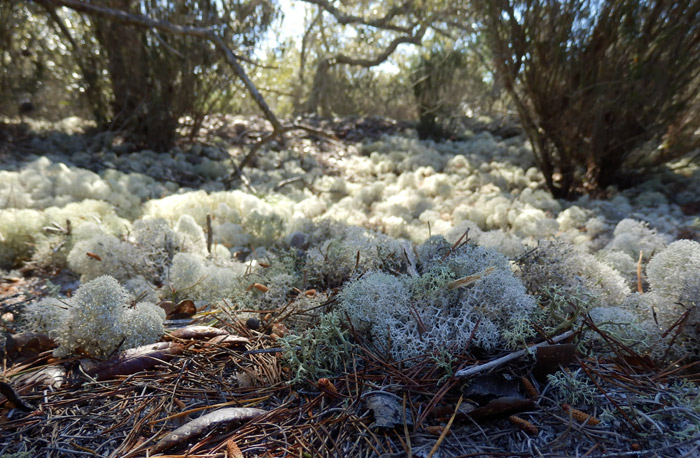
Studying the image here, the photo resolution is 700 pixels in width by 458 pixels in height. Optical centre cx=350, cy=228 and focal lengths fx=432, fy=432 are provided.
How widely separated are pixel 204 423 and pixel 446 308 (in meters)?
0.68

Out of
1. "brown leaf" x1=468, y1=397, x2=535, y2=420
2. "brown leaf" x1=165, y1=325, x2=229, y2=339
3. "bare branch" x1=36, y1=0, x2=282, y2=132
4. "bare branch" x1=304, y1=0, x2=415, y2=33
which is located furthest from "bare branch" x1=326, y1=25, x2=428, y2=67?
"brown leaf" x1=468, y1=397, x2=535, y2=420

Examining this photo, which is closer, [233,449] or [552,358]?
[233,449]

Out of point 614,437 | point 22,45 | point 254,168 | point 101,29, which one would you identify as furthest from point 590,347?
point 22,45

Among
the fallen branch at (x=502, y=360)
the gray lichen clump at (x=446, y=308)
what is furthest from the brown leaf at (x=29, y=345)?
the fallen branch at (x=502, y=360)

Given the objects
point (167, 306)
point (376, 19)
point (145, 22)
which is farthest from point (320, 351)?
point (376, 19)

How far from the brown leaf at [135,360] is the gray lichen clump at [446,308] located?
531 mm

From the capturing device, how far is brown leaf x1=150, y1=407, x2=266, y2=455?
0.95m

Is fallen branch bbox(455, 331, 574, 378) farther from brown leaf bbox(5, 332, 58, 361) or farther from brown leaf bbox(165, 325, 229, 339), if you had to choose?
brown leaf bbox(5, 332, 58, 361)

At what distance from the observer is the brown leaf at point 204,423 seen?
95 cm

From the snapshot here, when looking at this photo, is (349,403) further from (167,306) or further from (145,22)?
(145,22)

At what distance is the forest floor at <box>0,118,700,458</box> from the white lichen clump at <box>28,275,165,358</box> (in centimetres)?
5

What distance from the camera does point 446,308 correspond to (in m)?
1.21

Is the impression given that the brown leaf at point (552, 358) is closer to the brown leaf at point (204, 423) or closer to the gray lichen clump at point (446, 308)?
the gray lichen clump at point (446, 308)

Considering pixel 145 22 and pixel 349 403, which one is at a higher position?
pixel 145 22
